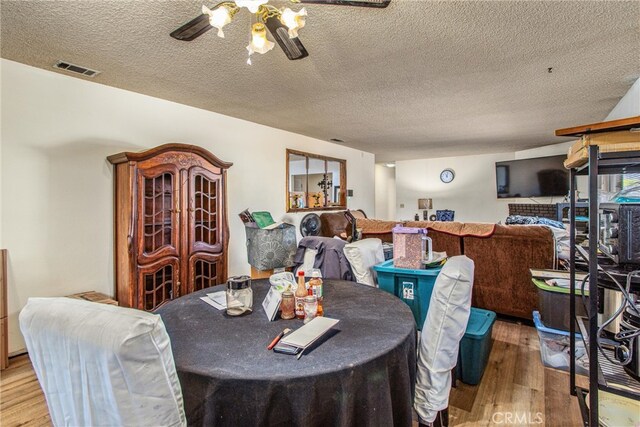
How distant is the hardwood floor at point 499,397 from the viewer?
1777mm

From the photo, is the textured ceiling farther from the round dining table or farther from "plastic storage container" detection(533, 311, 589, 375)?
"plastic storage container" detection(533, 311, 589, 375)

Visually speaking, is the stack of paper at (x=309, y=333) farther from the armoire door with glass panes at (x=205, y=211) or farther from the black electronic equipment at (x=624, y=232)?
the armoire door with glass panes at (x=205, y=211)

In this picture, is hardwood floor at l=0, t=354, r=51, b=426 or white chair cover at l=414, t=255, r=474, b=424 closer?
white chair cover at l=414, t=255, r=474, b=424

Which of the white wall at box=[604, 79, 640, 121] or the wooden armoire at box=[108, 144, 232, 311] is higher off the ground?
the white wall at box=[604, 79, 640, 121]

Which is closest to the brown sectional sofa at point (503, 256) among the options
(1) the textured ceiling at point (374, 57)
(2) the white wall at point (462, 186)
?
(1) the textured ceiling at point (374, 57)

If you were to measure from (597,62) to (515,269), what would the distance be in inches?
72.9

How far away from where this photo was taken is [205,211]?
3.33 meters

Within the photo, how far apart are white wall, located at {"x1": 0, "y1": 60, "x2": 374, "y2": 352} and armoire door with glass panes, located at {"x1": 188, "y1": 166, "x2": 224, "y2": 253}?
27.2 inches

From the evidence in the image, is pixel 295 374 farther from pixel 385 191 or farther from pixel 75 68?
pixel 385 191

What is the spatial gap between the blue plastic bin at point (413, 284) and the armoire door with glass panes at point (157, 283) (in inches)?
76.8

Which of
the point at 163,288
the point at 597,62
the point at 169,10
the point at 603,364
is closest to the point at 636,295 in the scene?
the point at 603,364

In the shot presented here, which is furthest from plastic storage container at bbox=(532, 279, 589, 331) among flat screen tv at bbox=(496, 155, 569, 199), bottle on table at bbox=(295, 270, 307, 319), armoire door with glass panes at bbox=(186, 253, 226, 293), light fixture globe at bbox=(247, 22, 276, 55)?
flat screen tv at bbox=(496, 155, 569, 199)

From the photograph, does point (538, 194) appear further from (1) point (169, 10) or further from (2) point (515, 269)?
(1) point (169, 10)

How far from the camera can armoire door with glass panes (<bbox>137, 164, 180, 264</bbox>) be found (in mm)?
2742
